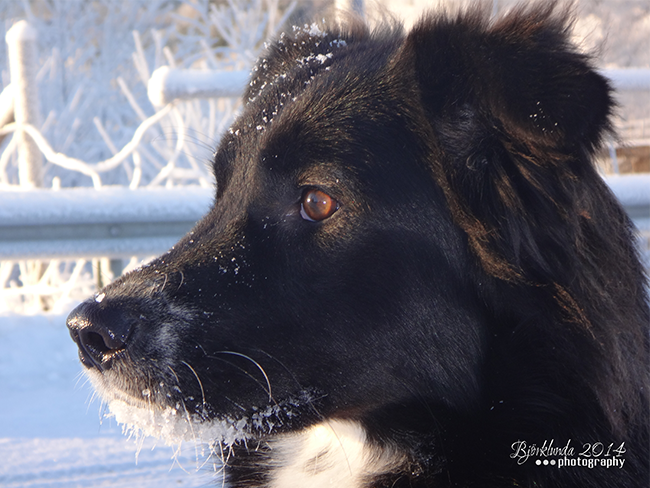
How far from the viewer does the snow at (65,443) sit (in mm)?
2609

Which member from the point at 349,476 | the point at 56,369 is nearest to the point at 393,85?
the point at 349,476

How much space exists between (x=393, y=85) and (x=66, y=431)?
2.19 m

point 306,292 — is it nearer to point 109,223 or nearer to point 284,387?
point 284,387

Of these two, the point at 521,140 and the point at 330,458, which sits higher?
the point at 521,140

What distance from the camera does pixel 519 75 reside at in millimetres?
1614

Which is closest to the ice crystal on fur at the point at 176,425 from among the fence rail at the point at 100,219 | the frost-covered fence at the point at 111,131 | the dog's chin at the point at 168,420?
the dog's chin at the point at 168,420

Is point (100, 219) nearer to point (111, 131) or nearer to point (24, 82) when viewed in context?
point (24, 82)

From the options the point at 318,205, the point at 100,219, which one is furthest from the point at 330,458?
the point at 100,219

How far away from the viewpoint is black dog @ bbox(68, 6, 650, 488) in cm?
170

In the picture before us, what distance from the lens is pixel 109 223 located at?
3.94 m

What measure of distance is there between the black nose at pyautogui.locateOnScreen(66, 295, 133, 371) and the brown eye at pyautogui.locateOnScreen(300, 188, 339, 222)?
543 mm

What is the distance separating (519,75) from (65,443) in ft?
7.86

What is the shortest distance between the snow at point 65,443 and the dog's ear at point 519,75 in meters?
1.36

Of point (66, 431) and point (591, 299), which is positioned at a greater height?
point (591, 299)
